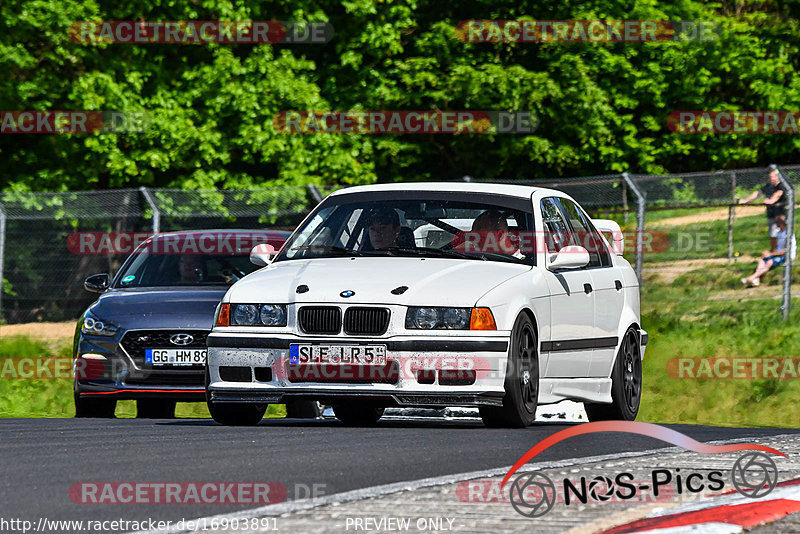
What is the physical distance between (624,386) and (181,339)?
11.2 feet

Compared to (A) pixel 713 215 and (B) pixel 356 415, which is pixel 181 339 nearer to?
(B) pixel 356 415

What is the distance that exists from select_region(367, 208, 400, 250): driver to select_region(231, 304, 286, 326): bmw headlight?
1.09 metres

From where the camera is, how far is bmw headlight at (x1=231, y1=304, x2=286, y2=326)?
9.51 meters

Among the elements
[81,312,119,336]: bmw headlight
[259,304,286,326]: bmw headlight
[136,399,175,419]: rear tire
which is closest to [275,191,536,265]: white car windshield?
[259,304,286,326]: bmw headlight

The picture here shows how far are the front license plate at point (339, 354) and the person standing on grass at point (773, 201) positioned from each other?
1013 centimetres

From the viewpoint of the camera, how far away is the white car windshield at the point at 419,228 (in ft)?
33.8

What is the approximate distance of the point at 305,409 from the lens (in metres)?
12.7

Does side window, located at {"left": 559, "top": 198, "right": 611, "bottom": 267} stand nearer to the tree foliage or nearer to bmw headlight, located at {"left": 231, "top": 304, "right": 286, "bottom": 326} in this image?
bmw headlight, located at {"left": 231, "top": 304, "right": 286, "bottom": 326}

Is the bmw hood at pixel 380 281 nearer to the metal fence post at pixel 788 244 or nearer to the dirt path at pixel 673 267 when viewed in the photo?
the metal fence post at pixel 788 244

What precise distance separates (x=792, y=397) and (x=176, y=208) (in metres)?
11.3

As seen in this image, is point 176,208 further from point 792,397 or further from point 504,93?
Result: point 792,397

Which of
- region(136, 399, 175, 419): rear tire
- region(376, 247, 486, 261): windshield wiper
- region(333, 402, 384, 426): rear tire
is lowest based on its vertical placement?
region(136, 399, 175, 419): rear tire

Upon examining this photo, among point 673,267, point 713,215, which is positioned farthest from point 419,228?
point 713,215

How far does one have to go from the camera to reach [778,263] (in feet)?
62.0
